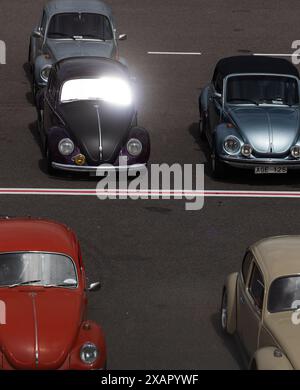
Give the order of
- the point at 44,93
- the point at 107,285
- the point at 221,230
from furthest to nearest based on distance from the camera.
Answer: the point at 44,93 → the point at 221,230 → the point at 107,285

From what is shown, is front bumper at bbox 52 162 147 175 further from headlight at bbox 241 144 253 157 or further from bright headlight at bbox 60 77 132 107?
headlight at bbox 241 144 253 157

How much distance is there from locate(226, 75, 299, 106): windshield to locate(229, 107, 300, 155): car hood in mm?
368

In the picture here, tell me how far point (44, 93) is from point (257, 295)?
1007 cm

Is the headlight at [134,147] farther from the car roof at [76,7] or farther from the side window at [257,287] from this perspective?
the side window at [257,287]

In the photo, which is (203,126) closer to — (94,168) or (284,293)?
(94,168)

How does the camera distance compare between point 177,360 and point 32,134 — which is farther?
point 32,134

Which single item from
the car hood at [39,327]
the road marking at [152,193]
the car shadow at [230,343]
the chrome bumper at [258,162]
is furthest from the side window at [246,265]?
the chrome bumper at [258,162]

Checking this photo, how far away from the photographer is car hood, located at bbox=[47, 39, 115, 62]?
24391mm

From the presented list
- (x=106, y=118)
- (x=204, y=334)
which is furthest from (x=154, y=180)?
(x=204, y=334)

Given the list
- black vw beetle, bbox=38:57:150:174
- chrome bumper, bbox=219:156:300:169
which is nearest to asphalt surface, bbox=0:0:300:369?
chrome bumper, bbox=219:156:300:169

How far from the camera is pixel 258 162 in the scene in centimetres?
2006

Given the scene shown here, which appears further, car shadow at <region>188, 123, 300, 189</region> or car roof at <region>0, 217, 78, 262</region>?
car shadow at <region>188, 123, 300, 189</region>

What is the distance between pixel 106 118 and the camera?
67.9 feet

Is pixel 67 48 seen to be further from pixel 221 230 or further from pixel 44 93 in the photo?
pixel 221 230
